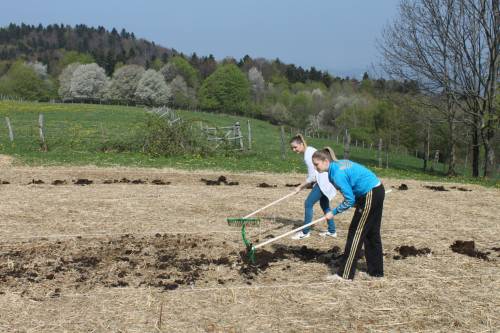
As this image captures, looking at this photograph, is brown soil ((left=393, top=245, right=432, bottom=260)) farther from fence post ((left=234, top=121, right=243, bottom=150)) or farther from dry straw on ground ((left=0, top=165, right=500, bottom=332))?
fence post ((left=234, top=121, right=243, bottom=150))

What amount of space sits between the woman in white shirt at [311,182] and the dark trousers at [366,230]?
59.4 inches

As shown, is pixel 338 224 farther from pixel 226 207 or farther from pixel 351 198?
pixel 351 198

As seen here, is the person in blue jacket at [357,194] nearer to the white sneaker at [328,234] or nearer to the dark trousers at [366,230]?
the dark trousers at [366,230]

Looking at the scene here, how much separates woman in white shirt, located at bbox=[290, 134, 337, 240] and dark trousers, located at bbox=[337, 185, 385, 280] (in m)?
1.51

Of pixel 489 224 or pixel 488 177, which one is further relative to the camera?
pixel 488 177

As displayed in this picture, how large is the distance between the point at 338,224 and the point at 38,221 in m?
5.91

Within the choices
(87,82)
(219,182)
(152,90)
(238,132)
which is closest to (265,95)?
(152,90)

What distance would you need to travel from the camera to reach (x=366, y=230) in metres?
6.69

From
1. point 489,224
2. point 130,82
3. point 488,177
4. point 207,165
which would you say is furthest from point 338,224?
point 130,82

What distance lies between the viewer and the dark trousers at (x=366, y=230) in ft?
21.7

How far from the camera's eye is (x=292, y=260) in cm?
783

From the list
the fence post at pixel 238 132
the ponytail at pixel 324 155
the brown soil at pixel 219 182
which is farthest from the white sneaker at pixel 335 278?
the fence post at pixel 238 132

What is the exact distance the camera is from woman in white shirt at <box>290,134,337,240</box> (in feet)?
27.3

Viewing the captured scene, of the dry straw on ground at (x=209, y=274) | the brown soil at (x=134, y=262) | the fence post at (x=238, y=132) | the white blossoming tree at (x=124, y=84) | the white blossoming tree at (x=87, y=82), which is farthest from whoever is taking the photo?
the white blossoming tree at (x=124, y=84)
